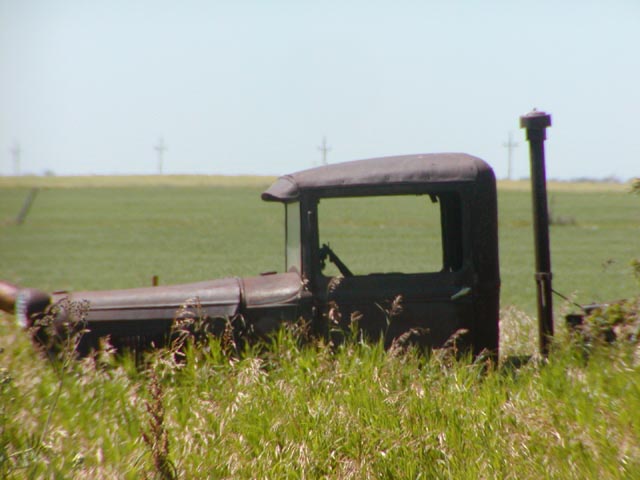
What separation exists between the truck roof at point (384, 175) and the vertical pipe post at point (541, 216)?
50 cm

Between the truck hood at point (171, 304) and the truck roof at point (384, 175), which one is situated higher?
the truck roof at point (384, 175)

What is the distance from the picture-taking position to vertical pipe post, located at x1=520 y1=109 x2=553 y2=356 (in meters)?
5.29

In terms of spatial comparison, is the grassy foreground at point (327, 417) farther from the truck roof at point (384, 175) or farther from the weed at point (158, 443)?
the truck roof at point (384, 175)

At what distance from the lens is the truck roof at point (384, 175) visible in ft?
16.0

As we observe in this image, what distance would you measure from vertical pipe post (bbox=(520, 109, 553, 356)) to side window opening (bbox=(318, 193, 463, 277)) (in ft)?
2.02

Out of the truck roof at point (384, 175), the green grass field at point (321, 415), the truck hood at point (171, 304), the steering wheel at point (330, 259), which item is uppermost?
the truck roof at point (384, 175)

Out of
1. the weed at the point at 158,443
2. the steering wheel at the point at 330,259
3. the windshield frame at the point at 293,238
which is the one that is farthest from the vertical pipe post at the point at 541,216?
the weed at the point at 158,443

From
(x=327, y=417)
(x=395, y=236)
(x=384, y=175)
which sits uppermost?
(x=384, y=175)

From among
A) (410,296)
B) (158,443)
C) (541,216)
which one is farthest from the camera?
(541,216)

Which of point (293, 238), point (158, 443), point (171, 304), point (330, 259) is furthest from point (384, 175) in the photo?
point (158, 443)

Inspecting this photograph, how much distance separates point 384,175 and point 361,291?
69 cm

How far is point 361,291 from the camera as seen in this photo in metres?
4.90

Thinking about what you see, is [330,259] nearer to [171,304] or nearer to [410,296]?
[410,296]

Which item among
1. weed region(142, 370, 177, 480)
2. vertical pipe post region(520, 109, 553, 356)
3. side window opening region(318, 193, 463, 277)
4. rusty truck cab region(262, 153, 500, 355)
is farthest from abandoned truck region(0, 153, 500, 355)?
weed region(142, 370, 177, 480)
